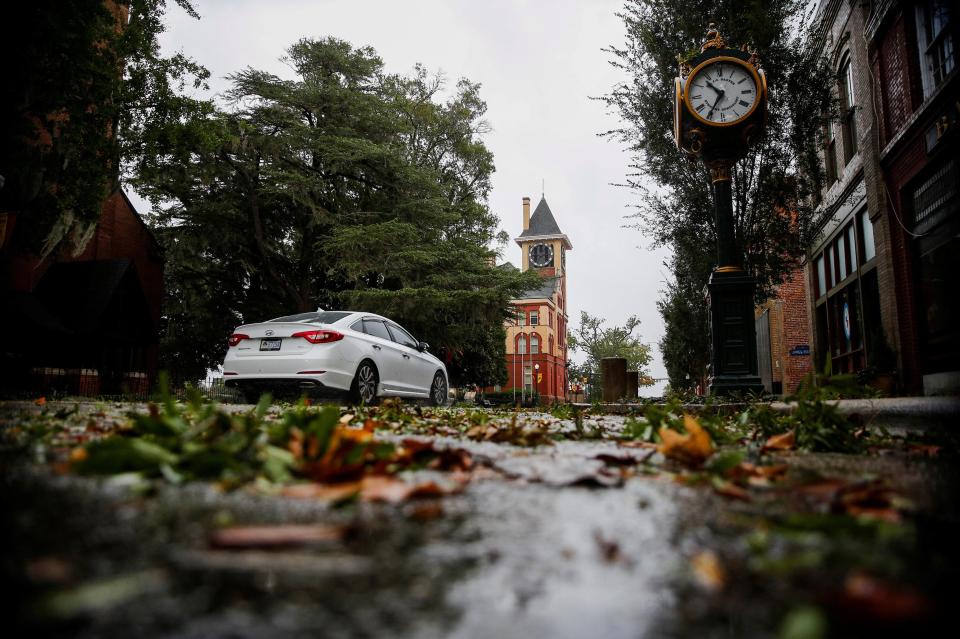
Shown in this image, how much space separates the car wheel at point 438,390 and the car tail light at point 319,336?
3.27 meters

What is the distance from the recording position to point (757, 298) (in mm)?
13453

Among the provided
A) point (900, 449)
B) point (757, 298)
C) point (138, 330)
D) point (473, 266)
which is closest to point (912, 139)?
point (757, 298)

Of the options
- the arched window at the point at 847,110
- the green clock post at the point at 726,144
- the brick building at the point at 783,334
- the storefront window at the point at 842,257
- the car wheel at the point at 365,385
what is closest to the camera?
the green clock post at the point at 726,144

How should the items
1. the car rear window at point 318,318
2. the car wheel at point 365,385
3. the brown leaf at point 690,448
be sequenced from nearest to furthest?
1. the brown leaf at point 690,448
2. the car wheel at point 365,385
3. the car rear window at point 318,318

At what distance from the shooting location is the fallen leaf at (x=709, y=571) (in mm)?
830

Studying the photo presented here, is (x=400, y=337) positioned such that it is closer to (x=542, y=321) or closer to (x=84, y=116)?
(x=84, y=116)

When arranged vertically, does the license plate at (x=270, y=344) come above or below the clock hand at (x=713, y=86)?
below

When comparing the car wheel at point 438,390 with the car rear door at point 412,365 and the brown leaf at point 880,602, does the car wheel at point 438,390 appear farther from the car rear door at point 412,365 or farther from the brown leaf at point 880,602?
the brown leaf at point 880,602

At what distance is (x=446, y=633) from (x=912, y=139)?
37.9 feet

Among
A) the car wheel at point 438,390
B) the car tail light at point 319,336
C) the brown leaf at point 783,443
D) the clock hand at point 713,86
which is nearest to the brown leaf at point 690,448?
the brown leaf at point 783,443

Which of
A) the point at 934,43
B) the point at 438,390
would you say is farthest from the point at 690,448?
the point at 438,390

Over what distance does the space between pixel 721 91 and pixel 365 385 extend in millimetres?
7148

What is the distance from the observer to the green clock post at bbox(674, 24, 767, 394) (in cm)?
889

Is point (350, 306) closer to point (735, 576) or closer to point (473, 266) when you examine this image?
point (473, 266)
